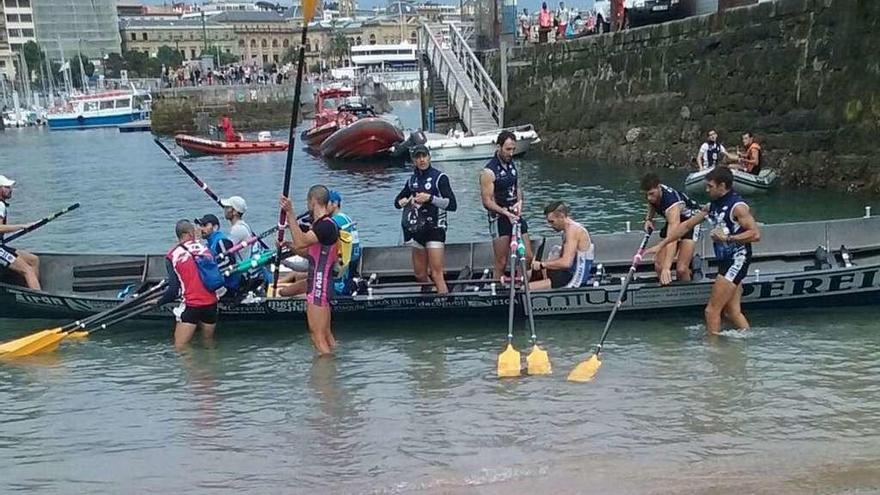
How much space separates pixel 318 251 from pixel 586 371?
3095mm

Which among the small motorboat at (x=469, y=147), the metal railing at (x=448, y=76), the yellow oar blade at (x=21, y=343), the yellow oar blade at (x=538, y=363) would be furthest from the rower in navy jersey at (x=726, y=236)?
the metal railing at (x=448, y=76)

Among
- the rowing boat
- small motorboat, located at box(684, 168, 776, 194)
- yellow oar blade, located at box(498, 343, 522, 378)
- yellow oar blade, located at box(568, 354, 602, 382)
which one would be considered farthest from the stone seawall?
yellow oar blade, located at box(498, 343, 522, 378)

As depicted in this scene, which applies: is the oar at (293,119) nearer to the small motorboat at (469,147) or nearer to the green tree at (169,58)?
the small motorboat at (469,147)

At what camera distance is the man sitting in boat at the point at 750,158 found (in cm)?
2180

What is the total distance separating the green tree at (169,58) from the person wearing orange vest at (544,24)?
10821 centimetres

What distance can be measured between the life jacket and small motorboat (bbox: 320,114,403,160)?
27.2 m

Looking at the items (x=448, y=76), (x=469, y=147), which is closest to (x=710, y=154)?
(x=469, y=147)

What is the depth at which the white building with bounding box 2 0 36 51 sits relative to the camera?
145012mm

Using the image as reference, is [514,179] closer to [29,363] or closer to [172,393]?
[172,393]

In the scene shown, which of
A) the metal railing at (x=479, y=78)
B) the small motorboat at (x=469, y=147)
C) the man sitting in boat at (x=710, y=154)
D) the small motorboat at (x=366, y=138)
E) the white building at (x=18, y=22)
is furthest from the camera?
the white building at (x=18, y=22)

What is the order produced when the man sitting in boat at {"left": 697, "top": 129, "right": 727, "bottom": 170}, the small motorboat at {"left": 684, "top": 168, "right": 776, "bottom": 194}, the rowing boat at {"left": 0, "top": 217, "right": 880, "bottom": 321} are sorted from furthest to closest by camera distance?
the man sitting in boat at {"left": 697, "top": 129, "right": 727, "bottom": 170} < the small motorboat at {"left": 684, "top": 168, "right": 776, "bottom": 194} < the rowing boat at {"left": 0, "top": 217, "right": 880, "bottom": 321}

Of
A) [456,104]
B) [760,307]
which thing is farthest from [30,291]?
[456,104]

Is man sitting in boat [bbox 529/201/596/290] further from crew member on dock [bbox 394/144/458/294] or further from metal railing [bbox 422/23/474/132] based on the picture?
metal railing [bbox 422/23/474/132]

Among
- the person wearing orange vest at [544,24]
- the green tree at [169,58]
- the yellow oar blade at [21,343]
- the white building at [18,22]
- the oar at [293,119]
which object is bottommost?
the yellow oar blade at [21,343]
